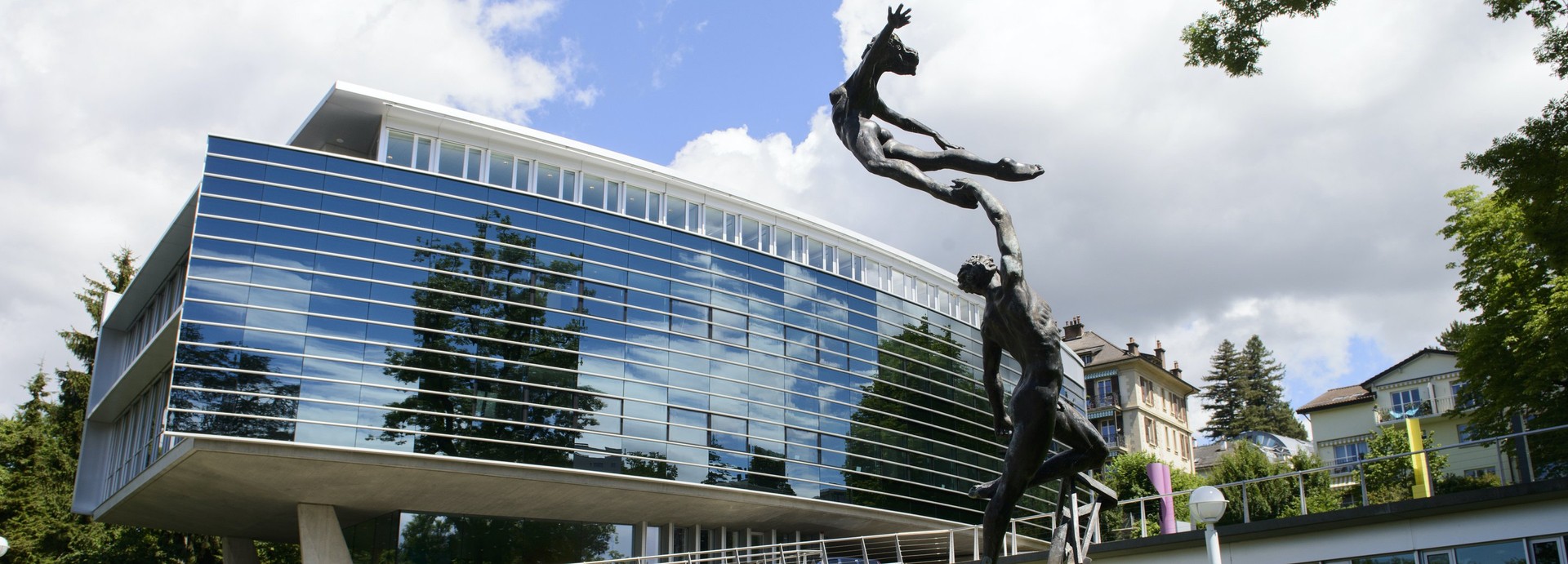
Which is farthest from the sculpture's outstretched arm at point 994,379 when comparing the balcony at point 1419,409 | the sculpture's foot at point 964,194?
the balcony at point 1419,409

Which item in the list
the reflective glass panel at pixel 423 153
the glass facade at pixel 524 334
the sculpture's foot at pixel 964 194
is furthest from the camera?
the reflective glass panel at pixel 423 153

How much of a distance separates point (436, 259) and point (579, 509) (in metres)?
8.79

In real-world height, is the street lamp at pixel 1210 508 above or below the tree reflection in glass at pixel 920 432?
below

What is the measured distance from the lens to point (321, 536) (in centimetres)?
3300

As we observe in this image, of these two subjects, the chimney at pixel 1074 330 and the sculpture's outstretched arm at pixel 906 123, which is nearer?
the sculpture's outstretched arm at pixel 906 123

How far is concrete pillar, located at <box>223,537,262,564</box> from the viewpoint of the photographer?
142ft

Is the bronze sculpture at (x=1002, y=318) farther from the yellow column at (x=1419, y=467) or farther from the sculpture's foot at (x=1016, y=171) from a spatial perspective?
the yellow column at (x=1419, y=467)

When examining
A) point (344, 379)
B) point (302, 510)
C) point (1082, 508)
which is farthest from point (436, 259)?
point (1082, 508)

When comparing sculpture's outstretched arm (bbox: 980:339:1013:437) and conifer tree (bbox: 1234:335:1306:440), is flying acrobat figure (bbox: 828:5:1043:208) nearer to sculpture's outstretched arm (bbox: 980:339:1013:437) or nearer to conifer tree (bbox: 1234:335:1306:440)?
sculpture's outstretched arm (bbox: 980:339:1013:437)

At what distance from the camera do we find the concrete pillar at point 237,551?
4325 centimetres

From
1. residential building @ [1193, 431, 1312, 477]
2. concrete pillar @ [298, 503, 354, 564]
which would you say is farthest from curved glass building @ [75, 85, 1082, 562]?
residential building @ [1193, 431, 1312, 477]

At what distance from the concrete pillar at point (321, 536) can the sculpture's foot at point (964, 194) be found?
2939 cm

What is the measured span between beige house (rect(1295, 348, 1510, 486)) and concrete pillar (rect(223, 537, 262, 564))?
45.7 m

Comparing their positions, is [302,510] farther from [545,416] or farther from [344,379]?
[545,416]
